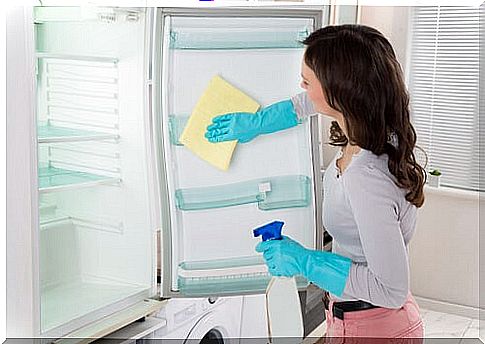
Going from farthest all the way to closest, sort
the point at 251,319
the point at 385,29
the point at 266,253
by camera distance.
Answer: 1. the point at 251,319
2. the point at 385,29
3. the point at 266,253

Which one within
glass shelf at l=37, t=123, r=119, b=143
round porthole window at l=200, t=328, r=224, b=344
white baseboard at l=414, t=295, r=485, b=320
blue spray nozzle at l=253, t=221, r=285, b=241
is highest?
glass shelf at l=37, t=123, r=119, b=143

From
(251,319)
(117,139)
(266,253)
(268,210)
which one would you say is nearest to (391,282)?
(266,253)

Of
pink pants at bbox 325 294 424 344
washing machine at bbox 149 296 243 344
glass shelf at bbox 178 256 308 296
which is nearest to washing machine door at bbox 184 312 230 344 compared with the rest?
washing machine at bbox 149 296 243 344

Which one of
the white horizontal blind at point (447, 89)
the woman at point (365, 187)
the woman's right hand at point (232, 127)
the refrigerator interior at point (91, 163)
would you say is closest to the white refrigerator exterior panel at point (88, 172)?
the refrigerator interior at point (91, 163)

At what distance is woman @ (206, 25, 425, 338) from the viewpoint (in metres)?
1.18

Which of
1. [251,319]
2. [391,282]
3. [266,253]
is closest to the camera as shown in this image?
[391,282]

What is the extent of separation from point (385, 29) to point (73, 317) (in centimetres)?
87

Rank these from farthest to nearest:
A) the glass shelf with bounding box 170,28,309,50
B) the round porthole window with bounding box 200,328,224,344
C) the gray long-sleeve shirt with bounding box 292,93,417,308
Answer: the round porthole window with bounding box 200,328,224,344
the glass shelf with bounding box 170,28,309,50
the gray long-sleeve shirt with bounding box 292,93,417,308

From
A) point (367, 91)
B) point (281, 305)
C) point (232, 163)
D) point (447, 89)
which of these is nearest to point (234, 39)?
point (232, 163)

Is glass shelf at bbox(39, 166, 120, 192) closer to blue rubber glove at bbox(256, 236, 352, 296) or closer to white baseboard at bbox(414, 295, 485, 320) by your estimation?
blue rubber glove at bbox(256, 236, 352, 296)

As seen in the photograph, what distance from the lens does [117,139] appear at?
1.45 m

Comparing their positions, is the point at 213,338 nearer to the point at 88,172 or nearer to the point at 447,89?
the point at 88,172

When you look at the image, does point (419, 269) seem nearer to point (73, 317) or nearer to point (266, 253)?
point (266, 253)

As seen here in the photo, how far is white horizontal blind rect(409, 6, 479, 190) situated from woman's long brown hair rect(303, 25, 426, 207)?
0.27 meters
